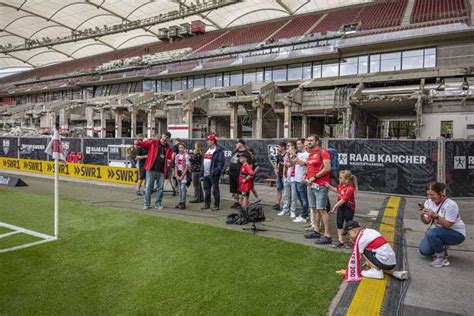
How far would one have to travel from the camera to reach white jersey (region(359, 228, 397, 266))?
429 cm

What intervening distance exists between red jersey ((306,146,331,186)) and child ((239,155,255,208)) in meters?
1.96

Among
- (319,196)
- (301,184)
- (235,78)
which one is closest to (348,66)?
(235,78)

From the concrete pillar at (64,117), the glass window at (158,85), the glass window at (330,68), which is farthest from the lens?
the glass window at (158,85)

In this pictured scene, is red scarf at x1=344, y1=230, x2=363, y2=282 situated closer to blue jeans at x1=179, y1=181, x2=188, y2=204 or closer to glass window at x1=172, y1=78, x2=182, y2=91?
blue jeans at x1=179, y1=181, x2=188, y2=204

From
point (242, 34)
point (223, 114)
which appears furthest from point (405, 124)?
point (242, 34)

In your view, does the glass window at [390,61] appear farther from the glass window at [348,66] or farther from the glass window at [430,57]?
the glass window at [348,66]

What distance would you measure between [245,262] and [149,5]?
46.0 m

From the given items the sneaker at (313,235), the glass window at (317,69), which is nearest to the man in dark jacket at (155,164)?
the sneaker at (313,235)

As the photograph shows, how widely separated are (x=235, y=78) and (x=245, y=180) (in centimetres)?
2953

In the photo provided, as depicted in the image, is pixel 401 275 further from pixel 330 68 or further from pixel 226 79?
pixel 226 79

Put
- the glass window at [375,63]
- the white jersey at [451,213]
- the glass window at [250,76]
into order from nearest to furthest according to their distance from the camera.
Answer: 1. the white jersey at [451,213]
2. the glass window at [375,63]
3. the glass window at [250,76]

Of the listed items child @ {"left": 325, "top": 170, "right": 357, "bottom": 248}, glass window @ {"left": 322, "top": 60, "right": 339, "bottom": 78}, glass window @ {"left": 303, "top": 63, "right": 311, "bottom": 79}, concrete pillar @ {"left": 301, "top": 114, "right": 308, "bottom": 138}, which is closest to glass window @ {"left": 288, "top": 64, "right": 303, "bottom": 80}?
glass window @ {"left": 303, "top": 63, "right": 311, "bottom": 79}

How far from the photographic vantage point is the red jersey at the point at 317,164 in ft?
19.4

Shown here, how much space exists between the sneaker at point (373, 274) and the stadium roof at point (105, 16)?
40032 mm
